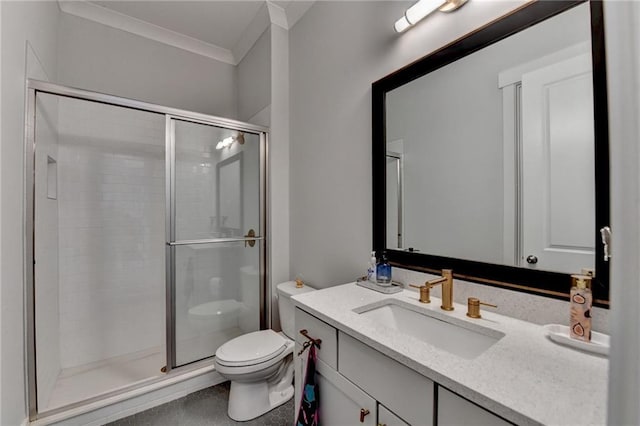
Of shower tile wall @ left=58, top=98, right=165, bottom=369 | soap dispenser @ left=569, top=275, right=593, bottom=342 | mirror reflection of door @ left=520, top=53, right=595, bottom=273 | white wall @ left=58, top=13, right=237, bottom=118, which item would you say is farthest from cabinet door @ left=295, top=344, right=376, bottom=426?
white wall @ left=58, top=13, right=237, bottom=118

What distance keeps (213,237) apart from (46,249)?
3.29ft

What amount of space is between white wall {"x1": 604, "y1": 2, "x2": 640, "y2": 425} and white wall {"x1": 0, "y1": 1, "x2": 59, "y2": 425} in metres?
1.77

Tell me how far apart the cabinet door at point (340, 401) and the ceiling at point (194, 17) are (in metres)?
2.29

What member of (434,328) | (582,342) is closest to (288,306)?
(434,328)

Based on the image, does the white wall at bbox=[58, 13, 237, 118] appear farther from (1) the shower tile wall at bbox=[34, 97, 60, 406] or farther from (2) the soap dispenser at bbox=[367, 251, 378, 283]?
(2) the soap dispenser at bbox=[367, 251, 378, 283]

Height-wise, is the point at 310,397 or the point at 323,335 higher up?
the point at 323,335

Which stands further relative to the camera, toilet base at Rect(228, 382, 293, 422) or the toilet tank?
the toilet tank

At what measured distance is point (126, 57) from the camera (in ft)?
7.99

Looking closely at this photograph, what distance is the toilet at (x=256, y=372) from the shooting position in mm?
1630

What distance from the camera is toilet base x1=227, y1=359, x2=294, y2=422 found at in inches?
66.5

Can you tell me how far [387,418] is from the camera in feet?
2.83

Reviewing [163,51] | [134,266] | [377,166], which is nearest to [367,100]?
[377,166]

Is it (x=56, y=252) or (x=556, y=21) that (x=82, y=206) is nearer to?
(x=56, y=252)

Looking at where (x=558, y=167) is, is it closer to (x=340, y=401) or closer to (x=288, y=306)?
(x=340, y=401)
